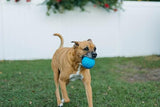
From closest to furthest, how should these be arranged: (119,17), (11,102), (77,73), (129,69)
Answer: (77,73)
(11,102)
(129,69)
(119,17)

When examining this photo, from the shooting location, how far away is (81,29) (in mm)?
9773

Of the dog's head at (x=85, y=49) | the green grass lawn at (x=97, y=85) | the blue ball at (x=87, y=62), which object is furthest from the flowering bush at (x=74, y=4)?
the blue ball at (x=87, y=62)

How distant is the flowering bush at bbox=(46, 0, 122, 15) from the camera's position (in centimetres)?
925

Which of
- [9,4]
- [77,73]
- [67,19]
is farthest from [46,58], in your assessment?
[77,73]

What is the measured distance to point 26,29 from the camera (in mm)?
9438

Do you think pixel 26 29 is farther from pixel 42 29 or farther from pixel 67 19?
pixel 67 19

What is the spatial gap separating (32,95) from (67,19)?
5.06m

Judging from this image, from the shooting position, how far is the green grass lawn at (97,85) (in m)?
4.76

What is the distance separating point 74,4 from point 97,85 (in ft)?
14.8

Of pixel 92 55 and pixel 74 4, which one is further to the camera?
pixel 74 4

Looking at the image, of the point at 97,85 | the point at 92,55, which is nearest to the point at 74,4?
the point at 97,85

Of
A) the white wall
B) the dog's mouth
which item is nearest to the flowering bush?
the white wall

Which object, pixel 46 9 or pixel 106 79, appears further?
pixel 46 9

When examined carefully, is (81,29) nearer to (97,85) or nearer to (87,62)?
(97,85)
